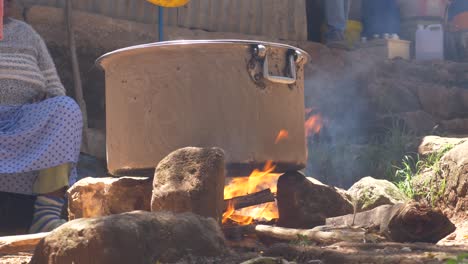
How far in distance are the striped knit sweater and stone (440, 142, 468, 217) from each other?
8.44 feet

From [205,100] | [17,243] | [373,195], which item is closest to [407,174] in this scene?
[373,195]

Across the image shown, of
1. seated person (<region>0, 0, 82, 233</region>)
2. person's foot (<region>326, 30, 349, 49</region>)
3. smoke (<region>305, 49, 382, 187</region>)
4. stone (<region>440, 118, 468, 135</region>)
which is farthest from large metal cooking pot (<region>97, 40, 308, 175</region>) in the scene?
person's foot (<region>326, 30, 349, 49</region>)

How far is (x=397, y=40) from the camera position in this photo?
9.81 metres

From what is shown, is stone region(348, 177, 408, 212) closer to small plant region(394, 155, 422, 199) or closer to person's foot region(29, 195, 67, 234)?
small plant region(394, 155, 422, 199)

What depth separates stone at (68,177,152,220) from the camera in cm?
437

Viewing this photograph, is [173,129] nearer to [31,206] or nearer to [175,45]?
[175,45]

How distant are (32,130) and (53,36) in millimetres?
2239

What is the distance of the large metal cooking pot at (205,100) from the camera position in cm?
405

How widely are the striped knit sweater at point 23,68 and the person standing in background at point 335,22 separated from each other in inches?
163

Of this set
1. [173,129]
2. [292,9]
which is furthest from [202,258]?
[292,9]

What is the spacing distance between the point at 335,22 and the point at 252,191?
4.56 metres

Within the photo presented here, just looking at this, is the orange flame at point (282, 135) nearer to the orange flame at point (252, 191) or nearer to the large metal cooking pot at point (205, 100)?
the large metal cooking pot at point (205, 100)

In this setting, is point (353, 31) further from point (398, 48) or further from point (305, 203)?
point (305, 203)

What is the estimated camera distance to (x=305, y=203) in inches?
167
